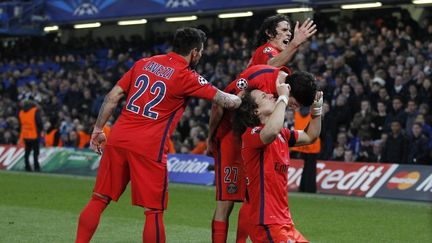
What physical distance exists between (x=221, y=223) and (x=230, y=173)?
1.57ft

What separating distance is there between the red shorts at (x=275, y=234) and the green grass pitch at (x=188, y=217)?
12.1ft

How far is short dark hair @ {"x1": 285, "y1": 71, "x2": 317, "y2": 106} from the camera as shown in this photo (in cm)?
655

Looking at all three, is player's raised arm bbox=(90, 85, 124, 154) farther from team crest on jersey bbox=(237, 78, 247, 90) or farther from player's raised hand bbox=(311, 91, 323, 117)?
player's raised hand bbox=(311, 91, 323, 117)

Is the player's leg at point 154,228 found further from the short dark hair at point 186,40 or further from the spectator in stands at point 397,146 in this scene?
the spectator in stands at point 397,146

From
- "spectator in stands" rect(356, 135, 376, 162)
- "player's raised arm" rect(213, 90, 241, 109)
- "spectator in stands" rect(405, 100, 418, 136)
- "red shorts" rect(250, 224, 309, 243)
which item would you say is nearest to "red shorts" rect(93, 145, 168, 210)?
"player's raised arm" rect(213, 90, 241, 109)

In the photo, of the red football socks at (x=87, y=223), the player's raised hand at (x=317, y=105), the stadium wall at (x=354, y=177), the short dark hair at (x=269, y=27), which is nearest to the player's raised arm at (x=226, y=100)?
the player's raised hand at (x=317, y=105)

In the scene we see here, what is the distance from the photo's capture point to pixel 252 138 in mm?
6551

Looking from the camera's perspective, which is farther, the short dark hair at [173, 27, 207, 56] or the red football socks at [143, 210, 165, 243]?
the short dark hair at [173, 27, 207, 56]

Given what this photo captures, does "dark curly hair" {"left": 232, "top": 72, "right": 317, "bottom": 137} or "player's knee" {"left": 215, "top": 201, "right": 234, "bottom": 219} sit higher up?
A: "dark curly hair" {"left": 232, "top": 72, "right": 317, "bottom": 137}

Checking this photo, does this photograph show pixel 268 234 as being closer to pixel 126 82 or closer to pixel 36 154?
pixel 126 82

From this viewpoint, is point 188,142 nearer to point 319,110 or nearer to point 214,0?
point 214,0

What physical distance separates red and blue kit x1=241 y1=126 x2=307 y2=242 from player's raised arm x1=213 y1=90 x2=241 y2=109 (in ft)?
2.19

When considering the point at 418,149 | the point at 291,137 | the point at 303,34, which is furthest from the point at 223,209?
the point at 418,149

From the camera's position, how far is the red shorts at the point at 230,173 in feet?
26.6
